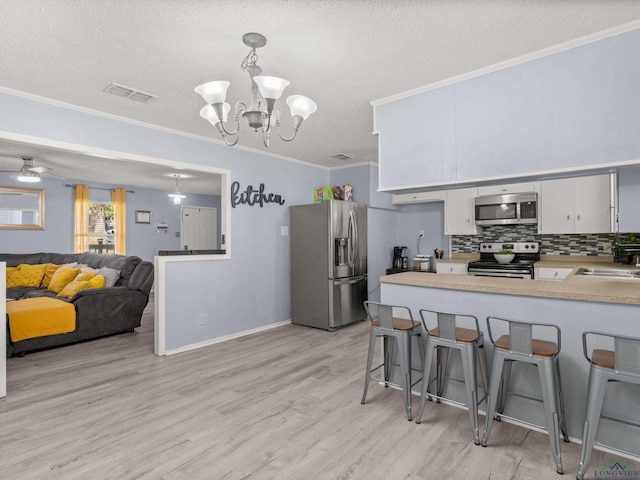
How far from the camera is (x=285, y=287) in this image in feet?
17.2

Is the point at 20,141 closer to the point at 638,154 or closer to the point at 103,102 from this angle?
the point at 103,102

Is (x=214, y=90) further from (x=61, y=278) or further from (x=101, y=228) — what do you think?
(x=101, y=228)

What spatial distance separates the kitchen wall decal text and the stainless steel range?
9.29 feet

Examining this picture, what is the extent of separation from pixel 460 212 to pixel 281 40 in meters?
3.81

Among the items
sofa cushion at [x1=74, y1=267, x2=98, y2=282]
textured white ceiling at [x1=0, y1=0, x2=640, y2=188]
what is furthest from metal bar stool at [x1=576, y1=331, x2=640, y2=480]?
sofa cushion at [x1=74, y1=267, x2=98, y2=282]

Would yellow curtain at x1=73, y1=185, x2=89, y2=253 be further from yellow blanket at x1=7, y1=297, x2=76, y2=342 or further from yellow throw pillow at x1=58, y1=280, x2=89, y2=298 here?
yellow blanket at x1=7, y1=297, x2=76, y2=342

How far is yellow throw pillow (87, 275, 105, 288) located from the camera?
15.4ft

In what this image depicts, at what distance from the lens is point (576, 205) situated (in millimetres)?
4234

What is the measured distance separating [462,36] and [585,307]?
1757mm

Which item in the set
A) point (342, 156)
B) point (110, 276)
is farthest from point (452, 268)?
point (110, 276)

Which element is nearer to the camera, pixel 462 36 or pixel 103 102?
pixel 462 36

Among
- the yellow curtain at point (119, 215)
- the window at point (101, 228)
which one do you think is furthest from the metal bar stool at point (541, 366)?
the window at point (101, 228)

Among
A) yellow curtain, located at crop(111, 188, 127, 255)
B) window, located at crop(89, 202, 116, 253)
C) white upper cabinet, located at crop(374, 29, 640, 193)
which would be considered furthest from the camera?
yellow curtain, located at crop(111, 188, 127, 255)

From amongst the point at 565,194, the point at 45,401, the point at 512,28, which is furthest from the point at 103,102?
the point at 565,194
